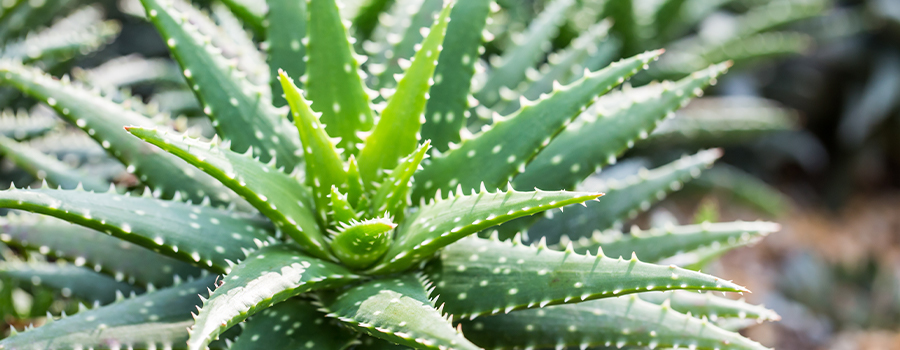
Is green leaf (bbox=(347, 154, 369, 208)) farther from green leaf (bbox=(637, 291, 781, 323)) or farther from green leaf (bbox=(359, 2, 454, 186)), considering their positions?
green leaf (bbox=(637, 291, 781, 323))

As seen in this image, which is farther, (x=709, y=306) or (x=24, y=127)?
(x=24, y=127)

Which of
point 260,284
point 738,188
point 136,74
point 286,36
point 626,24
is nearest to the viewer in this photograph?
point 260,284

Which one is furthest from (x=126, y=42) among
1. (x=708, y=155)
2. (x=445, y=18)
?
(x=708, y=155)

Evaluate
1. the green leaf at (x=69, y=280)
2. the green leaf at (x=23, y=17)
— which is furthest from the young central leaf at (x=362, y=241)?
the green leaf at (x=23, y=17)

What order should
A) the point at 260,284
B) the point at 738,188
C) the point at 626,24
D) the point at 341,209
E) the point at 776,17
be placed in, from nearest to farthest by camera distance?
the point at 260,284 < the point at 341,209 < the point at 626,24 < the point at 738,188 < the point at 776,17

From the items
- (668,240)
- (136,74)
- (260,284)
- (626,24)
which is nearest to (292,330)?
(260,284)

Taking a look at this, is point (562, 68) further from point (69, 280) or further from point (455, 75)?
point (69, 280)

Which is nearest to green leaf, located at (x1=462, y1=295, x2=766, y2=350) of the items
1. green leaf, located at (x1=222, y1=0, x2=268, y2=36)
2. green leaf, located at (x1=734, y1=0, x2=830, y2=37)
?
green leaf, located at (x1=222, y1=0, x2=268, y2=36)

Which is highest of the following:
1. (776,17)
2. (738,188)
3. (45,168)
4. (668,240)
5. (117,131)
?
(776,17)
